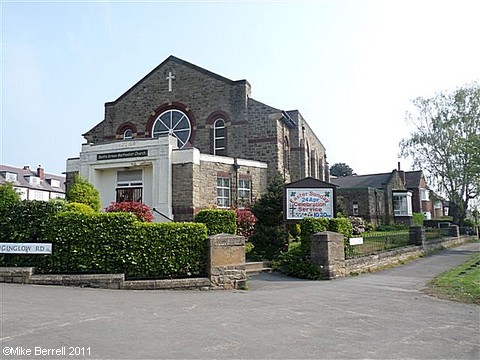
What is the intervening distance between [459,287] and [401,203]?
1516 inches

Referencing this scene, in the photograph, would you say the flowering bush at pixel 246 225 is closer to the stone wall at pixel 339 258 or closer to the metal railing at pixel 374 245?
the metal railing at pixel 374 245

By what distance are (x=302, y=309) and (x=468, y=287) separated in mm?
5916

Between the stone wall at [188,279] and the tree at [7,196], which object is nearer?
the stone wall at [188,279]

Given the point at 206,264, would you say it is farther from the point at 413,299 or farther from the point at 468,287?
the point at 468,287

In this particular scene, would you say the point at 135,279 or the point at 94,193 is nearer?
the point at 135,279

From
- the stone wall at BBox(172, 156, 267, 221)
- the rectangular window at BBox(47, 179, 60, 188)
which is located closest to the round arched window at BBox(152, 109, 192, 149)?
the stone wall at BBox(172, 156, 267, 221)

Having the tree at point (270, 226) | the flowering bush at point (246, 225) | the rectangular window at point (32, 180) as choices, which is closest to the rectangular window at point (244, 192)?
the tree at point (270, 226)

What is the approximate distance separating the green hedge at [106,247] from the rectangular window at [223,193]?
1172 centimetres

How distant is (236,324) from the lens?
7082 millimetres

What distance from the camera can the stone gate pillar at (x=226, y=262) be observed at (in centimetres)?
1141

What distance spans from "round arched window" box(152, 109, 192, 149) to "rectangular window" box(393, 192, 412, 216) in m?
29.1

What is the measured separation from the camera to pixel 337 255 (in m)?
14.5

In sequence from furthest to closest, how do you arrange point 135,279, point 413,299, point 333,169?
point 333,169, point 135,279, point 413,299

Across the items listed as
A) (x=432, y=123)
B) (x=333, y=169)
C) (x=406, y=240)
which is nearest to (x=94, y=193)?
(x=406, y=240)
